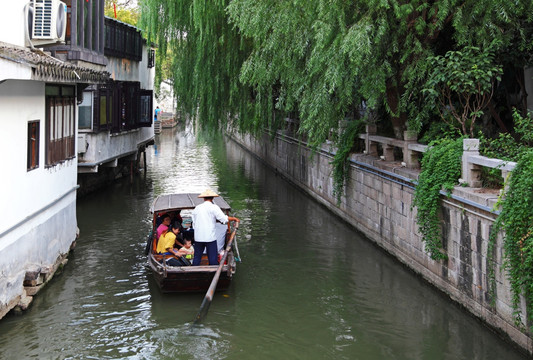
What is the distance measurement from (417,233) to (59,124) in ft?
23.7

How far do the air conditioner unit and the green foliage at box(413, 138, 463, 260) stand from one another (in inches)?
265

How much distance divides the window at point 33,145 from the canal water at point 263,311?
2249 millimetres

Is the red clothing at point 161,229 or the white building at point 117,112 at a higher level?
the white building at point 117,112

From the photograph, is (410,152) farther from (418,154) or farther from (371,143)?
(371,143)

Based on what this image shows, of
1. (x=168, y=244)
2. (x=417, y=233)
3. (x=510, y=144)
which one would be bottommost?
(x=168, y=244)

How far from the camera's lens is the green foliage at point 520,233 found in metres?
8.34

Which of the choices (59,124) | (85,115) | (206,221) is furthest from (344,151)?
(85,115)

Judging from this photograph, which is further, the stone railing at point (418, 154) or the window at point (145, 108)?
the window at point (145, 108)

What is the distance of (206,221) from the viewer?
11.6 metres

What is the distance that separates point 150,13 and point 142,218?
23.5 feet

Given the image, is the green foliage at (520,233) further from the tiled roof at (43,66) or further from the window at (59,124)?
the window at (59,124)

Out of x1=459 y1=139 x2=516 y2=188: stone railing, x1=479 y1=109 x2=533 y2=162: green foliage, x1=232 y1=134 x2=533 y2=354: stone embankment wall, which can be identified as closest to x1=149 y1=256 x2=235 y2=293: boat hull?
x1=232 y1=134 x2=533 y2=354: stone embankment wall

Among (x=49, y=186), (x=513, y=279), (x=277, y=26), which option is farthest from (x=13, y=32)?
(x=513, y=279)

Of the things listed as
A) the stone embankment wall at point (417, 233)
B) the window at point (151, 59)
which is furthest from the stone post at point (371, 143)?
the window at point (151, 59)
